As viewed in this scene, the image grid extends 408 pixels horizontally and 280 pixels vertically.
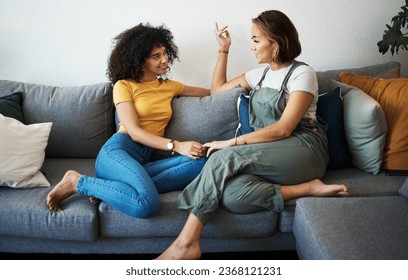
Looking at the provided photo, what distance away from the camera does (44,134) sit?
1812 millimetres

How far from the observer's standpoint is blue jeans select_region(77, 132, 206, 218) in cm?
152

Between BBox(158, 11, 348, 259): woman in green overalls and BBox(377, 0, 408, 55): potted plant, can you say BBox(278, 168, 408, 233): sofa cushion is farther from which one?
BBox(377, 0, 408, 55): potted plant

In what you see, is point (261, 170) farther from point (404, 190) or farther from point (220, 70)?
point (220, 70)

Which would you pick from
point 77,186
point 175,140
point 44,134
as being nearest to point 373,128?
point 175,140

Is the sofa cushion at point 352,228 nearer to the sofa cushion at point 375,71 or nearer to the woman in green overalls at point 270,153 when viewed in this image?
the woman in green overalls at point 270,153

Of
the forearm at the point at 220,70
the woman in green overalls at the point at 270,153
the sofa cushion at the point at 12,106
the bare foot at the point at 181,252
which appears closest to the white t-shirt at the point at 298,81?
the woman in green overalls at the point at 270,153

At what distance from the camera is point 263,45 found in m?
1.75

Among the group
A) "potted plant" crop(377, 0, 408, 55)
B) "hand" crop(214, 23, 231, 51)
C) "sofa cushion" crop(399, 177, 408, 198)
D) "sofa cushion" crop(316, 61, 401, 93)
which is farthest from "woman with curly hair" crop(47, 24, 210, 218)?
"potted plant" crop(377, 0, 408, 55)

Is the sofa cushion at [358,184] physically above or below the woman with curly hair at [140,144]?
below

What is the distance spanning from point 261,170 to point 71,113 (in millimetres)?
1062

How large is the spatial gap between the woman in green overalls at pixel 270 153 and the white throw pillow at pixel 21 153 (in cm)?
72

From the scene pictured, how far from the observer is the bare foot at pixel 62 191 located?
1.55m

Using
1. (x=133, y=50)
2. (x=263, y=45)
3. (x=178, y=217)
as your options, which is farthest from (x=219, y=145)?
(x=133, y=50)
